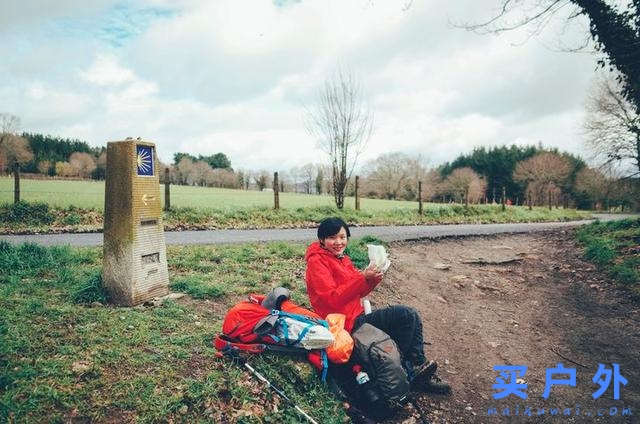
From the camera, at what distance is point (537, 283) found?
29.0 feet

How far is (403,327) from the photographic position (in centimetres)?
443

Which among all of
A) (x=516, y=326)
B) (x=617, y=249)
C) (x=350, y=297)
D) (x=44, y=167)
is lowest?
(x=516, y=326)

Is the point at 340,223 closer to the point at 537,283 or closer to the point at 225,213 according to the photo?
the point at 537,283

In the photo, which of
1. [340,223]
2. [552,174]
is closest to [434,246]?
[340,223]

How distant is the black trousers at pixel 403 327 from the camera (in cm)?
441

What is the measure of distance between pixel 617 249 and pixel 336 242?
909 centimetres

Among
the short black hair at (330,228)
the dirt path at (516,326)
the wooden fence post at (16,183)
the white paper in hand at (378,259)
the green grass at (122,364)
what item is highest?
the wooden fence post at (16,183)

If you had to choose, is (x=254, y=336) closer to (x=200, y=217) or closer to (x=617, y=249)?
(x=617, y=249)

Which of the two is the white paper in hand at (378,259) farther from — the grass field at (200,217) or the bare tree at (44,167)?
the bare tree at (44,167)

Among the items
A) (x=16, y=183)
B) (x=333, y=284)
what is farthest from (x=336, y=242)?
(x=16, y=183)

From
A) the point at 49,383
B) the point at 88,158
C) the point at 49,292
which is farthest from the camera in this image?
the point at 88,158

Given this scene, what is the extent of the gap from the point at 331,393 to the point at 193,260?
4.60 m

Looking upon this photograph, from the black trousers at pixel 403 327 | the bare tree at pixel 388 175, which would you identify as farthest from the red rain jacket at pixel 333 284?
the bare tree at pixel 388 175

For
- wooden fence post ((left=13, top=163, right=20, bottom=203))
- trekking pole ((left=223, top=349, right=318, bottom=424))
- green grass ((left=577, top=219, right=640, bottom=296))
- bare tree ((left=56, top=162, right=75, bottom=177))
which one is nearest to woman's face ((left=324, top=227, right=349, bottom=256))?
trekking pole ((left=223, top=349, right=318, bottom=424))
